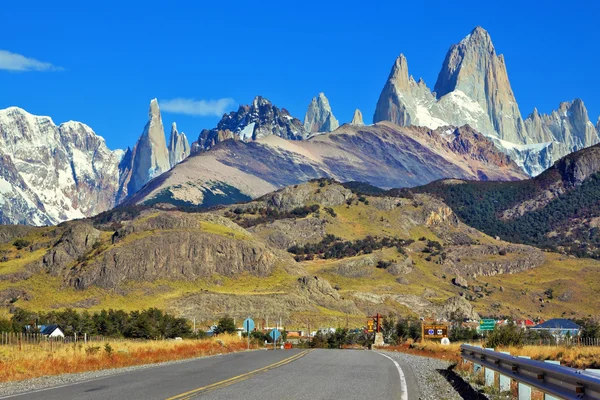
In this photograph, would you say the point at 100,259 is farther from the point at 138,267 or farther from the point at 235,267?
the point at 235,267

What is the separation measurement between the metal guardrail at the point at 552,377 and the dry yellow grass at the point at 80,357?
17596 millimetres

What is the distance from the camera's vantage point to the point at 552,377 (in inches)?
679

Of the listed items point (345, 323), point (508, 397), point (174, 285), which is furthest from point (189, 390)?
point (174, 285)

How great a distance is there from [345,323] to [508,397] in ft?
486

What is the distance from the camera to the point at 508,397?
2255 centimetres

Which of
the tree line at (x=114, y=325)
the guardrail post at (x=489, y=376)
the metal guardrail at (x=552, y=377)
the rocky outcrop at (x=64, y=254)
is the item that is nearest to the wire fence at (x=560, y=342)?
the guardrail post at (x=489, y=376)

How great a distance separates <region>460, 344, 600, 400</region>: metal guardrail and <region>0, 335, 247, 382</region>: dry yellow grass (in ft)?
57.7

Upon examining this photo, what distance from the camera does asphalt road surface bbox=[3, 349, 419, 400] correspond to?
22562 mm

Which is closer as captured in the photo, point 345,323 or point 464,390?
point 464,390

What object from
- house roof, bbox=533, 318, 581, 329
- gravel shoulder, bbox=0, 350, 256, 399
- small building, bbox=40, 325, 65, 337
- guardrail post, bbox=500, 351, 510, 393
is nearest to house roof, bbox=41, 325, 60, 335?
small building, bbox=40, 325, 65, 337

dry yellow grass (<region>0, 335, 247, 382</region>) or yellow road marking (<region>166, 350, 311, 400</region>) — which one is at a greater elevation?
yellow road marking (<region>166, 350, 311, 400</region>)

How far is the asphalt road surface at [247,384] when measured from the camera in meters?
22.6

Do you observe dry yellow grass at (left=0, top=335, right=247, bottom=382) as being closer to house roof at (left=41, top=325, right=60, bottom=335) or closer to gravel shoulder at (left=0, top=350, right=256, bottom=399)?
gravel shoulder at (left=0, top=350, right=256, bottom=399)

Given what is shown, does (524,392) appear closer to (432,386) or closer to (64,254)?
(432,386)
